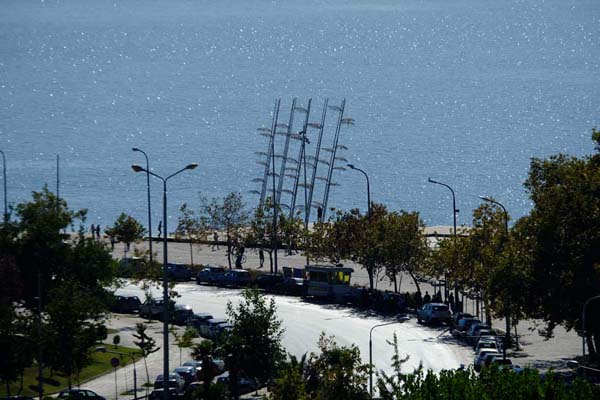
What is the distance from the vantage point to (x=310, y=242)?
94.6 meters

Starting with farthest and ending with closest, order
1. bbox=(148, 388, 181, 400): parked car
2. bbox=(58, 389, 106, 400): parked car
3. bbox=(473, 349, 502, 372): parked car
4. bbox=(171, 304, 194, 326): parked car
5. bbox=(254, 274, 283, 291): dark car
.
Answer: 1. bbox=(254, 274, 283, 291): dark car
2. bbox=(171, 304, 194, 326): parked car
3. bbox=(473, 349, 502, 372): parked car
4. bbox=(148, 388, 181, 400): parked car
5. bbox=(58, 389, 106, 400): parked car

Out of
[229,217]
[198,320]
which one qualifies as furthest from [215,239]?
[198,320]

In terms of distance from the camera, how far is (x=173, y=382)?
58312 mm

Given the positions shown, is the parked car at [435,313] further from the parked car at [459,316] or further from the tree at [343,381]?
the tree at [343,381]

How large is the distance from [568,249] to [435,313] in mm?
14252

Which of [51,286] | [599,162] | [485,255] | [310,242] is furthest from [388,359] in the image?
[310,242]

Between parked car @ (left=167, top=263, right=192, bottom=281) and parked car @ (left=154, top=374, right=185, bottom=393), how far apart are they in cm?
3639

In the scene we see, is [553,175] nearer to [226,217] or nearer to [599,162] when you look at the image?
[599,162]

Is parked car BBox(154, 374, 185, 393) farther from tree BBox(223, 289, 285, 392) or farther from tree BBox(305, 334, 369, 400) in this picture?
tree BBox(305, 334, 369, 400)

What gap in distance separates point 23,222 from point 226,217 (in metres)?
37.9

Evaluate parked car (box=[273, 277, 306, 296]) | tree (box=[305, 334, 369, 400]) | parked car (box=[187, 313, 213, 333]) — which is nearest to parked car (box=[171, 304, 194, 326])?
parked car (box=[187, 313, 213, 333])

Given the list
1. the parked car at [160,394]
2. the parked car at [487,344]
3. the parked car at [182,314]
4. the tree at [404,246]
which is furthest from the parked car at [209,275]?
the parked car at [160,394]

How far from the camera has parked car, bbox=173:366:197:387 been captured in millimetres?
59094

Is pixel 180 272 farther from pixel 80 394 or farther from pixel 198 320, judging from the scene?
pixel 80 394
